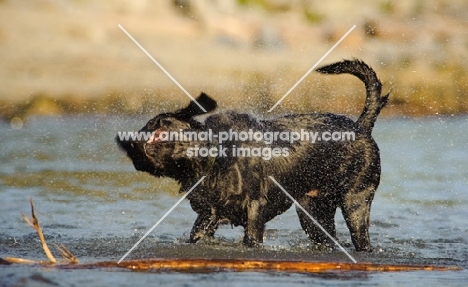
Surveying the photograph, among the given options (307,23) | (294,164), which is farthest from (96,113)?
(294,164)

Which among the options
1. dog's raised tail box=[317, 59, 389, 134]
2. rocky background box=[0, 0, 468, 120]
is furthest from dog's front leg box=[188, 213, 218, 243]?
rocky background box=[0, 0, 468, 120]

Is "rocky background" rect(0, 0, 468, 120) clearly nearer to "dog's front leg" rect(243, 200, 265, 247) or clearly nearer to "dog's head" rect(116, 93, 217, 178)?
"dog's front leg" rect(243, 200, 265, 247)

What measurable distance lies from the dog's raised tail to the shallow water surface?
3.95ft

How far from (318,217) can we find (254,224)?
3.04 feet

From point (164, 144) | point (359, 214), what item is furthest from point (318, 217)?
point (164, 144)

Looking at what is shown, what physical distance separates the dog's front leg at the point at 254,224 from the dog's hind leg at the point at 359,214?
911 mm

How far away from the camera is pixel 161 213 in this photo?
12.1 metres

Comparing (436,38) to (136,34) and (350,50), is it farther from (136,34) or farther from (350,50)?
(136,34)

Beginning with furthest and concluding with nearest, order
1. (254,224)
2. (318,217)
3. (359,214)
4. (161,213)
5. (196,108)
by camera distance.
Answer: (161,213) → (318,217) → (359,214) → (254,224) → (196,108)

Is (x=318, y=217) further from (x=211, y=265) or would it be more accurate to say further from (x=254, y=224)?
(x=211, y=265)

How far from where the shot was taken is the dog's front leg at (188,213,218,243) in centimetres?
944

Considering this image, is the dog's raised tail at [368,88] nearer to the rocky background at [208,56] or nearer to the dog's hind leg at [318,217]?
the dog's hind leg at [318,217]

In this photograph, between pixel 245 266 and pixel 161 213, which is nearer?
pixel 245 266

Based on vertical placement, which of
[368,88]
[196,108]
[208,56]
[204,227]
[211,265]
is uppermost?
[208,56]
